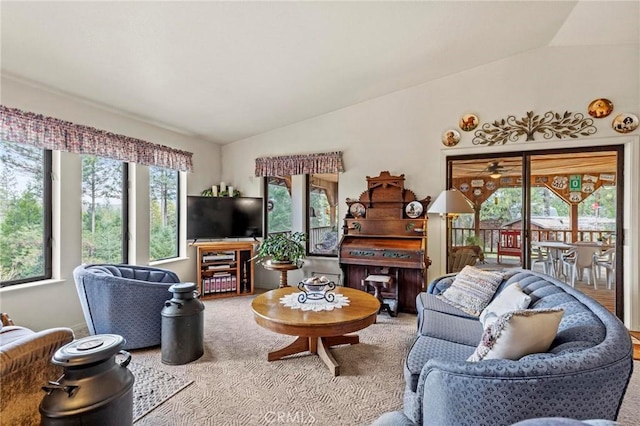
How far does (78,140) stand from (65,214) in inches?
31.1

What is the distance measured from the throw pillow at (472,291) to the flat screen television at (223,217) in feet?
10.2

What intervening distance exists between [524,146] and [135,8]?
4184mm

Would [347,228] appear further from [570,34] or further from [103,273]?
[570,34]

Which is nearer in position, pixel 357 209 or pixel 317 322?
pixel 317 322

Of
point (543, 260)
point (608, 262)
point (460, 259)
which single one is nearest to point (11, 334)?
point (460, 259)

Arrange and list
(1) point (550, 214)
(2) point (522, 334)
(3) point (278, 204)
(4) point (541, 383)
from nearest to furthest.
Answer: (4) point (541, 383) < (2) point (522, 334) < (1) point (550, 214) < (3) point (278, 204)

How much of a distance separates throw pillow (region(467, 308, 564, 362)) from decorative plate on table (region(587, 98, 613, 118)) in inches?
132

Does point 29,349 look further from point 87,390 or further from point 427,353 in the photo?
point 427,353

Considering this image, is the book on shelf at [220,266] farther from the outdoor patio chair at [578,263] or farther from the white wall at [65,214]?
the outdoor patio chair at [578,263]

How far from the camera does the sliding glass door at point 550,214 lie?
3619 mm

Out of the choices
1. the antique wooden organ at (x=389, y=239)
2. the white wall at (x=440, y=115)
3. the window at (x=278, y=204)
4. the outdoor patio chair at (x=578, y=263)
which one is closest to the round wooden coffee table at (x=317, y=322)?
the antique wooden organ at (x=389, y=239)

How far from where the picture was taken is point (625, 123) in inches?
134

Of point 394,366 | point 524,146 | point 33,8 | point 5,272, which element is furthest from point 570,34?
point 5,272

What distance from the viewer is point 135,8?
2.11m
